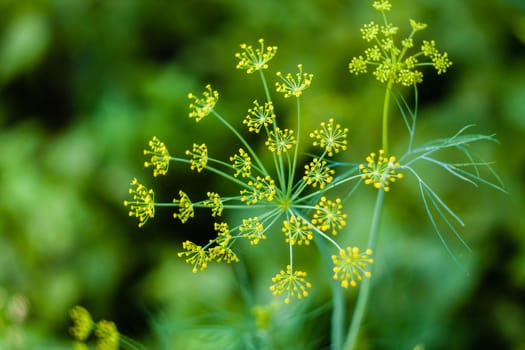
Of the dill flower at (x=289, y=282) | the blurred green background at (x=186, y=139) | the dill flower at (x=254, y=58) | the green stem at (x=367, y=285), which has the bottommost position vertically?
the dill flower at (x=289, y=282)

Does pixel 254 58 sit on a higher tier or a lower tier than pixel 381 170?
higher

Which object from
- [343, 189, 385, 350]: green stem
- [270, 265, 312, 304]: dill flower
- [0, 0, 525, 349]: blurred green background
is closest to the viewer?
[270, 265, 312, 304]: dill flower

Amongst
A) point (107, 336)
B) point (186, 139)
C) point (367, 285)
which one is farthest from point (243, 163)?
point (186, 139)

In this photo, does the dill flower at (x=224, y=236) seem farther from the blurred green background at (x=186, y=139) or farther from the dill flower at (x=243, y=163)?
the blurred green background at (x=186, y=139)

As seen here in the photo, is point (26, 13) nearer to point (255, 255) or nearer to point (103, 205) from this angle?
point (103, 205)

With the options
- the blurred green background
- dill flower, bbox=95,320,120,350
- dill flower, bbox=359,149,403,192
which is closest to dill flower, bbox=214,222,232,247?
dill flower, bbox=359,149,403,192

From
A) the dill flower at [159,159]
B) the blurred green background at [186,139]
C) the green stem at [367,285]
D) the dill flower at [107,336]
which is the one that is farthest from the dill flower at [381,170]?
the blurred green background at [186,139]

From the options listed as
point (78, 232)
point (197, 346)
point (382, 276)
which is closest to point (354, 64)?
point (197, 346)

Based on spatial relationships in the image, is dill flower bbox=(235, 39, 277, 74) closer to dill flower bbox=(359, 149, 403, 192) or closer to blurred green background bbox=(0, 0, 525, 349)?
dill flower bbox=(359, 149, 403, 192)

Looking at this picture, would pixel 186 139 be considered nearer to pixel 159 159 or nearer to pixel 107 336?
pixel 107 336
